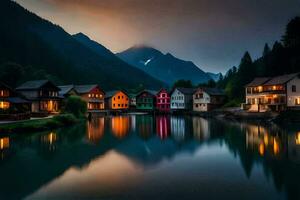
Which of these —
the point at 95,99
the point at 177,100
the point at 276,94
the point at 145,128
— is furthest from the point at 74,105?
the point at 177,100

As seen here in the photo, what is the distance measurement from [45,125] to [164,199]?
31.4 meters

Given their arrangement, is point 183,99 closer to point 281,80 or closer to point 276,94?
point 276,94

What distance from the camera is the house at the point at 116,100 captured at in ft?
326

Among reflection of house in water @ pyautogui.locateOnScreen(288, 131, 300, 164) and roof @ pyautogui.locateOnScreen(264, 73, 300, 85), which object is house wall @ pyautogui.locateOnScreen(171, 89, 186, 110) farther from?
reflection of house in water @ pyautogui.locateOnScreen(288, 131, 300, 164)

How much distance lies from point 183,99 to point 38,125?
56471 mm

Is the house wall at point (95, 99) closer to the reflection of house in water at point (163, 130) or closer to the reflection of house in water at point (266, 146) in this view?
the reflection of house in water at point (163, 130)

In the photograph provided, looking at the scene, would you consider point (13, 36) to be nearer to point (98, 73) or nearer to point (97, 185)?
point (98, 73)

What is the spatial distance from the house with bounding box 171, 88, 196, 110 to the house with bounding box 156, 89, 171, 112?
3.72 m

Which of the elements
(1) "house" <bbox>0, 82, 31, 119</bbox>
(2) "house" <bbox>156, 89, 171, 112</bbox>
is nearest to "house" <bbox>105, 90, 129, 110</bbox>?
(2) "house" <bbox>156, 89, 171, 112</bbox>

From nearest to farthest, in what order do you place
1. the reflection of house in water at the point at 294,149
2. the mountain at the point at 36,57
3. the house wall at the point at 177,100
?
the reflection of house in water at the point at 294,149 → the house wall at the point at 177,100 → the mountain at the point at 36,57

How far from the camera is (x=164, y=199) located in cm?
1255

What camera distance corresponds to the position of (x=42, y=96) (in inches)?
2414

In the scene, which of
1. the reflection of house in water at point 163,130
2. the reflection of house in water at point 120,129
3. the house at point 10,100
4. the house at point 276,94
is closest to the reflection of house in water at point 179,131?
the reflection of house in water at point 163,130

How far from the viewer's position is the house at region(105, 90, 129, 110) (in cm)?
9925
